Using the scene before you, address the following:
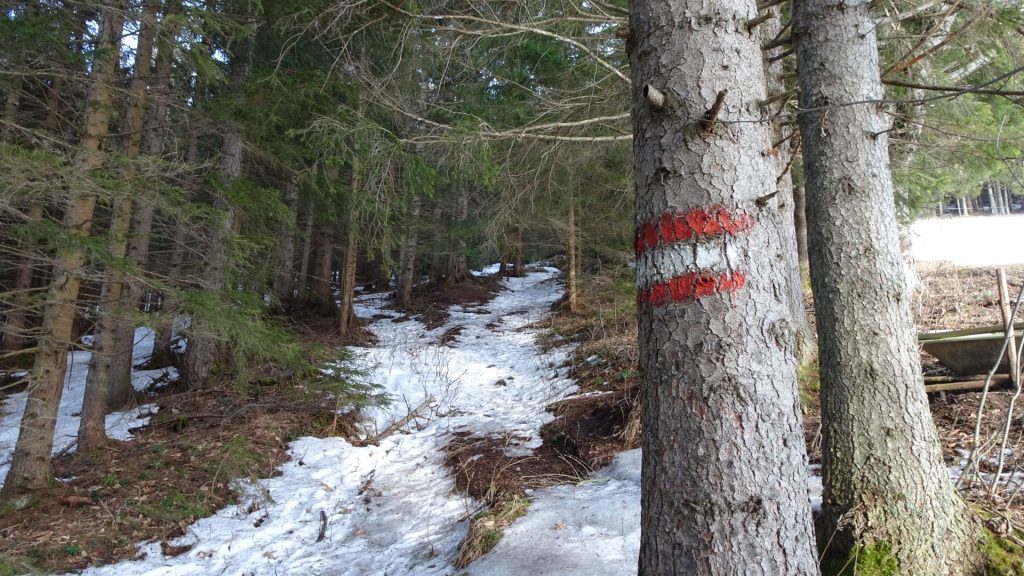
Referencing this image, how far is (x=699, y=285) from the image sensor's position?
5.83 ft

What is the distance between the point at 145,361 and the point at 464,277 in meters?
10.6

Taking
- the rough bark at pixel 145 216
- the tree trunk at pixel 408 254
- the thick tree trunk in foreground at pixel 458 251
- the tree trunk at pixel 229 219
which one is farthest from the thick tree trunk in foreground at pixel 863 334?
the thick tree trunk in foreground at pixel 458 251

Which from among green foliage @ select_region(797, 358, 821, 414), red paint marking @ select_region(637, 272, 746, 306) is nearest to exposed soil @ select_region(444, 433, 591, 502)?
green foliage @ select_region(797, 358, 821, 414)

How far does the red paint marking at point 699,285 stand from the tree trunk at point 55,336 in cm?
550

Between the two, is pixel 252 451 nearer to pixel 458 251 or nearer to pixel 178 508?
pixel 178 508

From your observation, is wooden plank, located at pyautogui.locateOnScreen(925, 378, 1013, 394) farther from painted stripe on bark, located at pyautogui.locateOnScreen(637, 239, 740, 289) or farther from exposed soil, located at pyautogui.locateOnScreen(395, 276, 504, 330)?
exposed soil, located at pyautogui.locateOnScreen(395, 276, 504, 330)

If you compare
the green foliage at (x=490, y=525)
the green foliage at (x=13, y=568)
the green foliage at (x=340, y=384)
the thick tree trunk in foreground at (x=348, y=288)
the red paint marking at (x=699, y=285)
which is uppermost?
the thick tree trunk in foreground at (x=348, y=288)

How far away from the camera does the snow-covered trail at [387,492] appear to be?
4477 millimetres

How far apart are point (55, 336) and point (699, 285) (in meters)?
6.04

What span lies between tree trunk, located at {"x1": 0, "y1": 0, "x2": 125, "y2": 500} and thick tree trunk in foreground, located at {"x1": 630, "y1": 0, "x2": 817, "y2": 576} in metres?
5.39

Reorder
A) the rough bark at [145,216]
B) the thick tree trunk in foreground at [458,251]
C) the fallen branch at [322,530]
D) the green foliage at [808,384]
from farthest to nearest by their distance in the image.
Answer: the thick tree trunk in foreground at [458,251] < the rough bark at [145,216] < the green foliage at [808,384] < the fallen branch at [322,530]

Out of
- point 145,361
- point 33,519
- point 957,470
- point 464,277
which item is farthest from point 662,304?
point 464,277

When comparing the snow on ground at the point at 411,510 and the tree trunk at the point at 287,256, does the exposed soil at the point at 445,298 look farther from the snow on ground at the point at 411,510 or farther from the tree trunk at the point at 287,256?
the snow on ground at the point at 411,510

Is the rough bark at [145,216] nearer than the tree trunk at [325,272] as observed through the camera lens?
Yes
